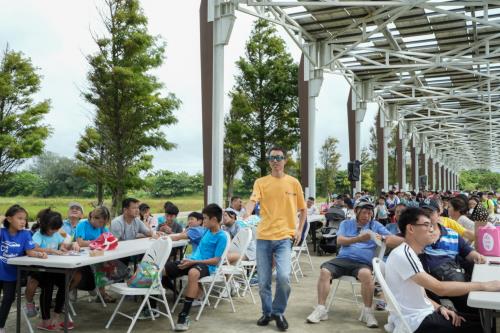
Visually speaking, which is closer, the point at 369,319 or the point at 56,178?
the point at 369,319

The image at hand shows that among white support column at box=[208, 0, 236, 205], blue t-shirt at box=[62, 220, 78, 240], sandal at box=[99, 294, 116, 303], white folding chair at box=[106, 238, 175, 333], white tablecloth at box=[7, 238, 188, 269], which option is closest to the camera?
white tablecloth at box=[7, 238, 188, 269]

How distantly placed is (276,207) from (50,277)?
7.02 feet

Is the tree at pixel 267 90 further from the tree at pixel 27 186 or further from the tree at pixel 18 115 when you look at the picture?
the tree at pixel 27 186

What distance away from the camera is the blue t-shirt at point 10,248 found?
4105 millimetres

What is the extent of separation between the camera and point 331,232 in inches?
374

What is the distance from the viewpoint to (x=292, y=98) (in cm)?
1950

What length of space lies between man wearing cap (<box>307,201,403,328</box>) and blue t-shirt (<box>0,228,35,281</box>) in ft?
8.81

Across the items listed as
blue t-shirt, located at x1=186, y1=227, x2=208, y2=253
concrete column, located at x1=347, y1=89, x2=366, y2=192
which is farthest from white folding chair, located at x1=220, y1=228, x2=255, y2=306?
concrete column, located at x1=347, y1=89, x2=366, y2=192

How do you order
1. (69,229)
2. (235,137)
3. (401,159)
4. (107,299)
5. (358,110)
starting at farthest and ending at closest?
(401,159)
(358,110)
(235,137)
(69,229)
(107,299)

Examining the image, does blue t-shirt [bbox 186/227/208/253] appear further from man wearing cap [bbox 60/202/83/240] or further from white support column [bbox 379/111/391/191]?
white support column [bbox 379/111/391/191]

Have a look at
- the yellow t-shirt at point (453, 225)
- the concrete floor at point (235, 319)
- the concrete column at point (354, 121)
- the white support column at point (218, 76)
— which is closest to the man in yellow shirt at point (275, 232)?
the concrete floor at point (235, 319)

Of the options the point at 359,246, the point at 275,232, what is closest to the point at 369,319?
the point at 359,246

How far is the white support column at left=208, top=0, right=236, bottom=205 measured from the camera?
9789 mm

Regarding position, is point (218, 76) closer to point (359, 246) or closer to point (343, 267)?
point (359, 246)
